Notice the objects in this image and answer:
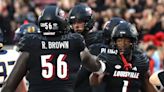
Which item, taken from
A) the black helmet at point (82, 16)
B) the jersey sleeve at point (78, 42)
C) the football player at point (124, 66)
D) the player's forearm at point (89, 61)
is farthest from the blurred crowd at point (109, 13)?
the jersey sleeve at point (78, 42)

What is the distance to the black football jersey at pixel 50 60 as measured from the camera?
5375 mm

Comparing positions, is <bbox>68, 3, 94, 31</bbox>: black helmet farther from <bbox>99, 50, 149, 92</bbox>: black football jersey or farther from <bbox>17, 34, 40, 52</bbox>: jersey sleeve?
<bbox>17, 34, 40, 52</bbox>: jersey sleeve

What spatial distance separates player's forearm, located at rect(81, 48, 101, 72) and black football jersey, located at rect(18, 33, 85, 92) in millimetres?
62

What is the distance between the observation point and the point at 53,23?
215 inches

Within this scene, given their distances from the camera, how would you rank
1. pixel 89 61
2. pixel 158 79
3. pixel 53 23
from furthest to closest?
pixel 158 79 → pixel 89 61 → pixel 53 23

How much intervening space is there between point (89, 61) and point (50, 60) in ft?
1.25

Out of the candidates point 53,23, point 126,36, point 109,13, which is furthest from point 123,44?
point 109,13

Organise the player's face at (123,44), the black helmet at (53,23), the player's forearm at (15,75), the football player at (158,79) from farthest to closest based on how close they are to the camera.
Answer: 1. the player's face at (123,44)
2. the football player at (158,79)
3. the black helmet at (53,23)
4. the player's forearm at (15,75)

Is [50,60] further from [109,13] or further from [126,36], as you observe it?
[109,13]

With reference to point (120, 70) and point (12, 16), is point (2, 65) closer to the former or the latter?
point (120, 70)

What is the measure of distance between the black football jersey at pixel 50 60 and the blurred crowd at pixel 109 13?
7.72m

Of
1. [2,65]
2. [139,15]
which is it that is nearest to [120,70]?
[2,65]

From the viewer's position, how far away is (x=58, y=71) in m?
5.42

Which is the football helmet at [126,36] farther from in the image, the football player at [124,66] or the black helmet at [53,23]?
the black helmet at [53,23]
